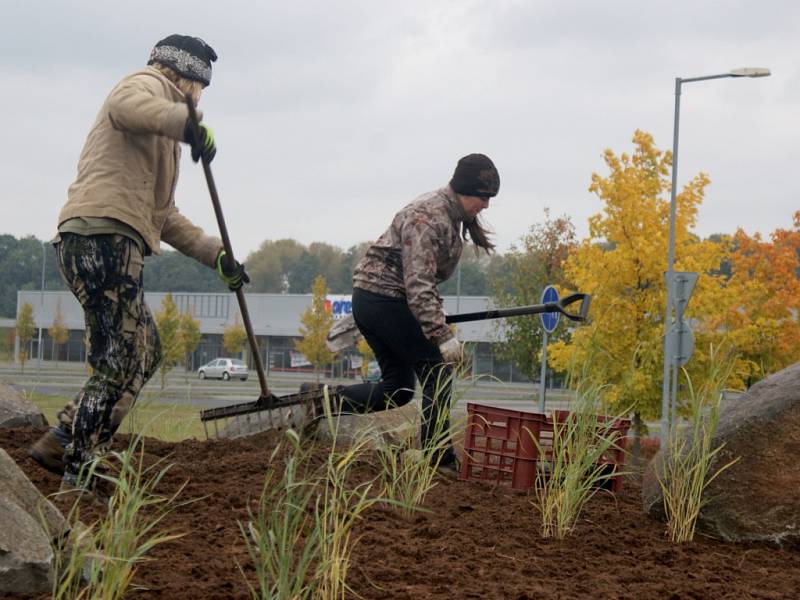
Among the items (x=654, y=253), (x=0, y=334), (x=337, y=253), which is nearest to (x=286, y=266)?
(x=337, y=253)

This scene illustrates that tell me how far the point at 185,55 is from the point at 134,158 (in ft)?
1.75

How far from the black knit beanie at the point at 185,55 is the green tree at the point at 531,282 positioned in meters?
22.3

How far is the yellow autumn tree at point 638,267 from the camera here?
16484 mm

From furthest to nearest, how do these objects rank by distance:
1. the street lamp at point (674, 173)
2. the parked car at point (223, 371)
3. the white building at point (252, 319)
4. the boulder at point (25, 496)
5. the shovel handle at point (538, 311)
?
1. the white building at point (252, 319)
2. the parked car at point (223, 371)
3. the street lamp at point (674, 173)
4. the shovel handle at point (538, 311)
5. the boulder at point (25, 496)

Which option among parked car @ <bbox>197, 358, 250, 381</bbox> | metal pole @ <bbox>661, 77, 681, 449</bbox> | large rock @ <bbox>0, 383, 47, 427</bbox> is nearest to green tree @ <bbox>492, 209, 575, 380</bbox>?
metal pole @ <bbox>661, 77, 681, 449</bbox>

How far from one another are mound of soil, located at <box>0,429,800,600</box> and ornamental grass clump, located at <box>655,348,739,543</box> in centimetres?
11

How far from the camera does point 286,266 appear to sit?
10188cm

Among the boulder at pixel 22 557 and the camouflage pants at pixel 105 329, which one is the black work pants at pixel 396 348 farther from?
the boulder at pixel 22 557

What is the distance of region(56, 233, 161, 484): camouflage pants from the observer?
416 centimetres

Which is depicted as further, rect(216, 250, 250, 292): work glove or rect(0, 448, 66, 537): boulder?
rect(216, 250, 250, 292): work glove

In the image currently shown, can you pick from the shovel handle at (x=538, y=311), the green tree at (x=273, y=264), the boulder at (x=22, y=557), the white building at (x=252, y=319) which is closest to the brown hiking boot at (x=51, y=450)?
the boulder at (x=22, y=557)

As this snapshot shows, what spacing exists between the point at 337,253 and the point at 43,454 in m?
96.5

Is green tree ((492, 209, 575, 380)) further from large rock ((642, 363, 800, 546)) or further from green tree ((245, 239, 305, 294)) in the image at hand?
green tree ((245, 239, 305, 294))

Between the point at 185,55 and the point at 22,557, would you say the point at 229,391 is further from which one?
the point at 22,557
